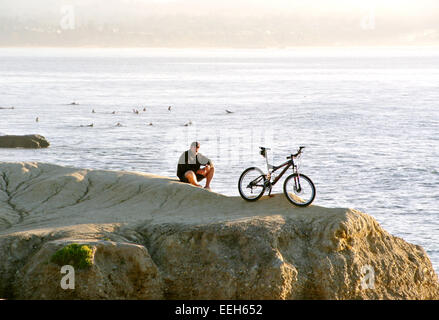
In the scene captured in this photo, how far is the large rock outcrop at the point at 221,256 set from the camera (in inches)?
693

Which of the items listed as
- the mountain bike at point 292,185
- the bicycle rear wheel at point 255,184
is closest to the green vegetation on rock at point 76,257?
the mountain bike at point 292,185

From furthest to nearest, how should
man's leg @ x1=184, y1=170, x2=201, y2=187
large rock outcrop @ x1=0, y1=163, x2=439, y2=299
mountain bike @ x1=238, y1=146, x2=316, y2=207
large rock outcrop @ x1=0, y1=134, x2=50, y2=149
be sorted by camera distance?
1. large rock outcrop @ x1=0, y1=134, x2=50, y2=149
2. man's leg @ x1=184, y1=170, x2=201, y2=187
3. mountain bike @ x1=238, y1=146, x2=316, y2=207
4. large rock outcrop @ x1=0, y1=163, x2=439, y2=299

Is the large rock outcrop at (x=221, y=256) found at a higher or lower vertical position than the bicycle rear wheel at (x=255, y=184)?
lower

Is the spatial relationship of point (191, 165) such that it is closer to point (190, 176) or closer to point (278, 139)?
point (190, 176)

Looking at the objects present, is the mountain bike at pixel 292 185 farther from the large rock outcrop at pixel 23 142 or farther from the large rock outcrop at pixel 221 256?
the large rock outcrop at pixel 23 142

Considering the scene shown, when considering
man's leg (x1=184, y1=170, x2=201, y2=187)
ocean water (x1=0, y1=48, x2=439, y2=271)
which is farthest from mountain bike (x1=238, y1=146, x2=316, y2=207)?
ocean water (x1=0, y1=48, x2=439, y2=271)

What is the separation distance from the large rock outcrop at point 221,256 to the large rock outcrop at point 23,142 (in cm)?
4297

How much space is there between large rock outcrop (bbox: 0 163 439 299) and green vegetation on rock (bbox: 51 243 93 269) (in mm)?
171

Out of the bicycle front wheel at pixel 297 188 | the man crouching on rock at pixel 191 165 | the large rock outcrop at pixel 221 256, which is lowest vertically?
the large rock outcrop at pixel 221 256

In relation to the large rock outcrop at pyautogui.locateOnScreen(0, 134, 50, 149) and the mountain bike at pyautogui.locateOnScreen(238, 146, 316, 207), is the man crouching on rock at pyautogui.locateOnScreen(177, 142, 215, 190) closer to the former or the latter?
the mountain bike at pyautogui.locateOnScreen(238, 146, 316, 207)

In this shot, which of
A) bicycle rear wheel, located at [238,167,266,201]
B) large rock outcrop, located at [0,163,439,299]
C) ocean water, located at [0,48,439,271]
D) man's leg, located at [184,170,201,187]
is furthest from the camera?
ocean water, located at [0,48,439,271]

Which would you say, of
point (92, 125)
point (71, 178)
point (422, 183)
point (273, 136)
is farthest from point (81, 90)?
point (71, 178)

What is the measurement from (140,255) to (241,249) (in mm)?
2655

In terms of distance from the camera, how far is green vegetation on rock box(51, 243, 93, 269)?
1717 centimetres
